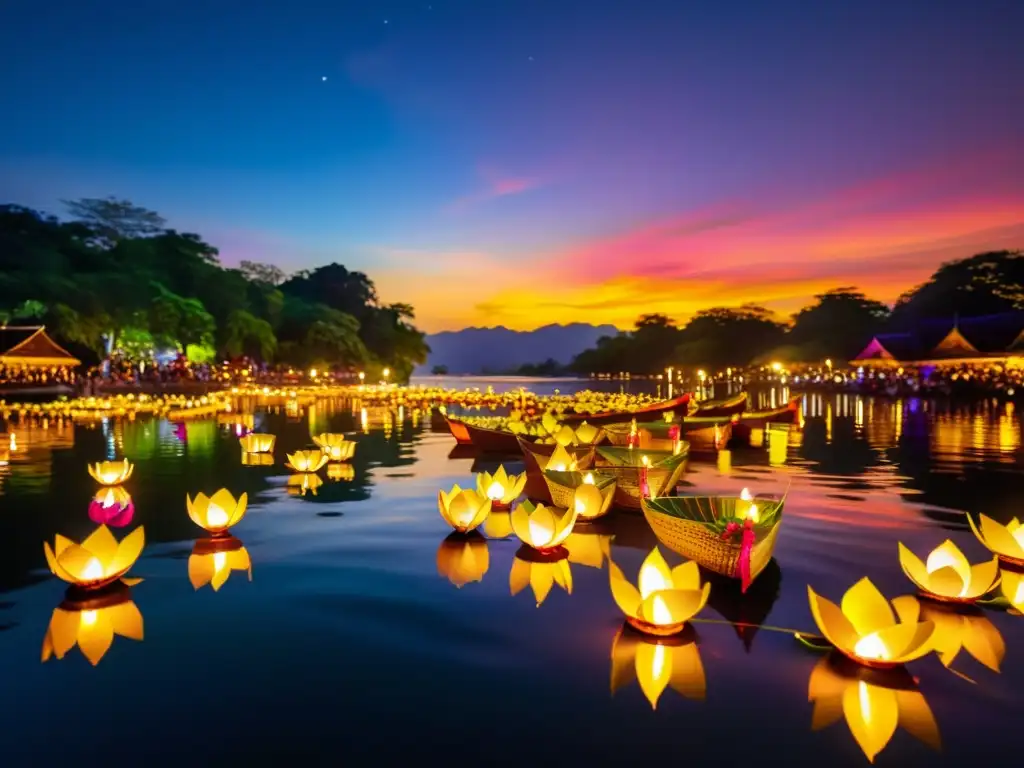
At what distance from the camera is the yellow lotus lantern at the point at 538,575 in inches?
267

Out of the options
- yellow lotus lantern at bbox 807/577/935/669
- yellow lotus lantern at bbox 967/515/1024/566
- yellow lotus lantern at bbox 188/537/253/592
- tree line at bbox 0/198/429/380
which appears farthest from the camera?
tree line at bbox 0/198/429/380

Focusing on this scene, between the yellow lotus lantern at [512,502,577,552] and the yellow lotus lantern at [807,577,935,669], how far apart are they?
120 inches

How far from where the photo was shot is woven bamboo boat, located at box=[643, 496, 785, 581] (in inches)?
251

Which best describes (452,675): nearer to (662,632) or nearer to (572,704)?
(572,704)

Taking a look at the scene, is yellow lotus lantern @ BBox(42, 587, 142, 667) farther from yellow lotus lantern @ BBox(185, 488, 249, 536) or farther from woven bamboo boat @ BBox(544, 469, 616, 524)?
woven bamboo boat @ BBox(544, 469, 616, 524)

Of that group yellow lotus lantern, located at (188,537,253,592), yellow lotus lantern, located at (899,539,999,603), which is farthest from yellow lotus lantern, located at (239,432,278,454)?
yellow lotus lantern, located at (899,539,999,603)

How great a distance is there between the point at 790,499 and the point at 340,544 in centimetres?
708

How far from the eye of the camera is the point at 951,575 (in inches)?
237

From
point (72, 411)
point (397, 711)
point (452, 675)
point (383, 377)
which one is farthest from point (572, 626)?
point (383, 377)

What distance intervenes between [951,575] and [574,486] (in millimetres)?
4373

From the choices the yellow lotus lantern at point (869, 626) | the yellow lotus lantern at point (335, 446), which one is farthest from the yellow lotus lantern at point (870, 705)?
the yellow lotus lantern at point (335, 446)

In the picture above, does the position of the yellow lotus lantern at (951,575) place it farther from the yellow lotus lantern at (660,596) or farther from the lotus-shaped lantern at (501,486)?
the lotus-shaped lantern at (501,486)

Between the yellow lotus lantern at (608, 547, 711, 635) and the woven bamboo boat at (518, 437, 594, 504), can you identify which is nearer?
the yellow lotus lantern at (608, 547, 711, 635)

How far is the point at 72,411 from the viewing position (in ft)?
91.5
